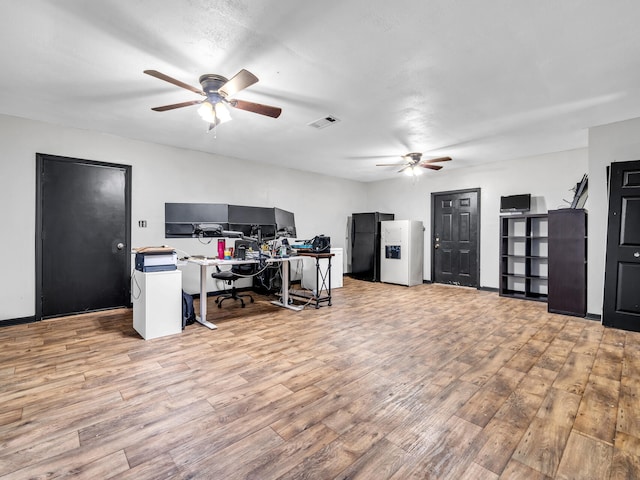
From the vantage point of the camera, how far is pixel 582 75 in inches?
109

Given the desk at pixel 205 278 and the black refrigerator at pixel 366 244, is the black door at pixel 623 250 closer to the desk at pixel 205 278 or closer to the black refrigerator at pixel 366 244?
the desk at pixel 205 278

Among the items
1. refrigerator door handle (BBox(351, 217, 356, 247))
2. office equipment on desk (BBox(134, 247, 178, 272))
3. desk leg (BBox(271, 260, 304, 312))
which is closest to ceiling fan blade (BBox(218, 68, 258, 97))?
office equipment on desk (BBox(134, 247, 178, 272))

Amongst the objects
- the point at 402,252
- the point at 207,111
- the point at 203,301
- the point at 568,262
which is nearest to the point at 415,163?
the point at 402,252

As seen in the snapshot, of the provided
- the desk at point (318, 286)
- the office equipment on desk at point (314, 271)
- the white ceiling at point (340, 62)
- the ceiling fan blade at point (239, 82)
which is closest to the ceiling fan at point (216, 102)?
the ceiling fan blade at point (239, 82)

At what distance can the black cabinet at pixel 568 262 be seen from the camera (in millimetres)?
4266

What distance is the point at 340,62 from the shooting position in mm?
2566

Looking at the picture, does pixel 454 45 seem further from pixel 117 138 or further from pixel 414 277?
pixel 414 277

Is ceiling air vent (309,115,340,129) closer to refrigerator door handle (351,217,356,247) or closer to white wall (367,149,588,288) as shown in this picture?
white wall (367,149,588,288)

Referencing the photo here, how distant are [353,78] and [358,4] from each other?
3.01ft

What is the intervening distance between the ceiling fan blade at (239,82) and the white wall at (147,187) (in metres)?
2.37

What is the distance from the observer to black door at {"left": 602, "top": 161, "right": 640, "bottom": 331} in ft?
A: 11.8

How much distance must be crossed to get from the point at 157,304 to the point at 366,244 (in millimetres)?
5258

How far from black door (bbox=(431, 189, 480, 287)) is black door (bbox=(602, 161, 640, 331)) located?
2590 mm

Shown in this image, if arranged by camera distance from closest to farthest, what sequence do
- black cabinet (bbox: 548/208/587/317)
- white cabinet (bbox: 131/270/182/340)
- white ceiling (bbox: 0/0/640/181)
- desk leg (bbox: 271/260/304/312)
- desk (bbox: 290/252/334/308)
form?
white ceiling (bbox: 0/0/640/181), white cabinet (bbox: 131/270/182/340), black cabinet (bbox: 548/208/587/317), desk leg (bbox: 271/260/304/312), desk (bbox: 290/252/334/308)
